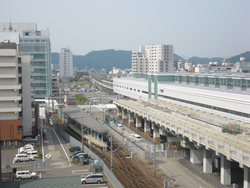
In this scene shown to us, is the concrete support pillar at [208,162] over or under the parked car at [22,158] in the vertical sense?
over

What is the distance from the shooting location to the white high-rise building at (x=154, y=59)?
323ft

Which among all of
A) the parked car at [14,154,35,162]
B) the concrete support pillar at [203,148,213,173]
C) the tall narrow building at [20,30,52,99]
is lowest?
the parked car at [14,154,35,162]

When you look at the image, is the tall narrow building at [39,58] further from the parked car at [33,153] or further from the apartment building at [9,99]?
the parked car at [33,153]

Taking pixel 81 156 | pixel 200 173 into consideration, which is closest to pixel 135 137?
pixel 81 156

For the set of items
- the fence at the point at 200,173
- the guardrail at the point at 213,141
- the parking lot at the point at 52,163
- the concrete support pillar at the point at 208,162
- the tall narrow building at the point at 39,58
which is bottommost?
the parking lot at the point at 52,163

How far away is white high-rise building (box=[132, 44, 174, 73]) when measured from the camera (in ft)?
323

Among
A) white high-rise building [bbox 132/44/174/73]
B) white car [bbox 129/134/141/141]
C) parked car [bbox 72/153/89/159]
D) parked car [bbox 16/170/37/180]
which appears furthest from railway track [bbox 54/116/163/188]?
white high-rise building [bbox 132/44/174/73]

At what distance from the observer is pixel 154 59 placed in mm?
102750

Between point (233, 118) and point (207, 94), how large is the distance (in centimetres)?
549

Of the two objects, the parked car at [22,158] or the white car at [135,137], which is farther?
the white car at [135,137]

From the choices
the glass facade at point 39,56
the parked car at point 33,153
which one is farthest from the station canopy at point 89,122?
the glass facade at point 39,56

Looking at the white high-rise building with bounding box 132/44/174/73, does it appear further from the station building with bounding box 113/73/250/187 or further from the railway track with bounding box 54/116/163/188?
the railway track with bounding box 54/116/163/188

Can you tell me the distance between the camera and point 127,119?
45750 mm

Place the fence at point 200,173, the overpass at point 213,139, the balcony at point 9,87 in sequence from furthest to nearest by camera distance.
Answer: the balcony at point 9,87, the fence at point 200,173, the overpass at point 213,139
